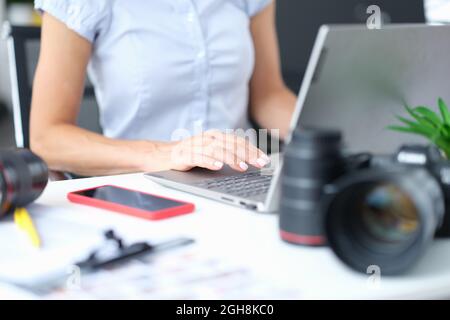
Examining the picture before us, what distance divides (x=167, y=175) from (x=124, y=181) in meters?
0.07

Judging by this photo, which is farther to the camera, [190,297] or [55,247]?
[55,247]

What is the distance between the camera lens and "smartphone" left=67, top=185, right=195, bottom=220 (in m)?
0.75

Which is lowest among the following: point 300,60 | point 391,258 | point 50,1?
point 300,60

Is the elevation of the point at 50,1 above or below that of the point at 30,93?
above

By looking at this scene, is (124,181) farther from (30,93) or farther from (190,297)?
(30,93)

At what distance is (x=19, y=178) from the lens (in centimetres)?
72

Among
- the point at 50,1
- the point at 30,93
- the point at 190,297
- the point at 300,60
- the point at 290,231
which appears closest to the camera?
the point at 190,297

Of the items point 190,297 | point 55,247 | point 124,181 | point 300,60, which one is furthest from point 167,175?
point 300,60

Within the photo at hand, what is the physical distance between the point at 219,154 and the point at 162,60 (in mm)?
454

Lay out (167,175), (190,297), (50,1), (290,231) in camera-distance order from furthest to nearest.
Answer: (50,1), (167,175), (290,231), (190,297)

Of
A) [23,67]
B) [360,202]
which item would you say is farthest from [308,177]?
[23,67]

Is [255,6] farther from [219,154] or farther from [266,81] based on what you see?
[219,154]

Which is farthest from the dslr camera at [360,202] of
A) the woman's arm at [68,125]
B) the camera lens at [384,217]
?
the woman's arm at [68,125]

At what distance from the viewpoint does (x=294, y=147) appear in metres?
0.61
